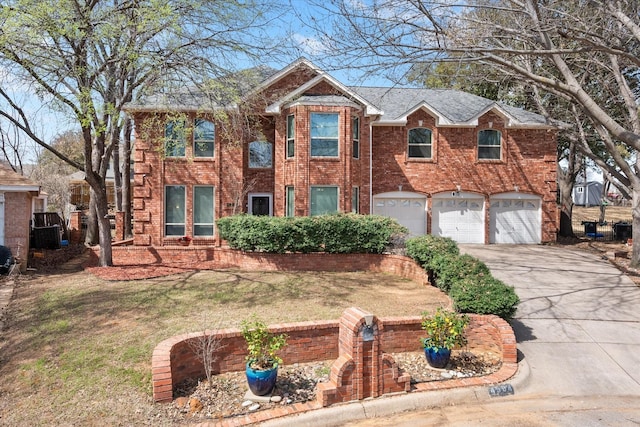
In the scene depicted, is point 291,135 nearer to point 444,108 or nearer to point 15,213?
point 444,108

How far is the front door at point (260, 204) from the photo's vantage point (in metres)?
18.3

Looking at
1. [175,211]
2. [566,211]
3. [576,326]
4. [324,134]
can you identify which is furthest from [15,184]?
[566,211]

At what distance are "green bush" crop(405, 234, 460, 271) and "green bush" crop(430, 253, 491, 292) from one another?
35 cm

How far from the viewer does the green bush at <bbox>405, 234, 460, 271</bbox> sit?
11211 millimetres

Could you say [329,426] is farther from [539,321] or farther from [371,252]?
[371,252]

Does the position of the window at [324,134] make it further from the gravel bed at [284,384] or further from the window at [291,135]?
the gravel bed at [284,384]

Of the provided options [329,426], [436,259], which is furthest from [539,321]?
[329,426]

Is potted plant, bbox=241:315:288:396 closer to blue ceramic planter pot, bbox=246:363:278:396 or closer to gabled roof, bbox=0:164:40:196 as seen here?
blue ceramic planter pot, bbox=246:363:278:396

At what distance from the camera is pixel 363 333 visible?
19.7 ft

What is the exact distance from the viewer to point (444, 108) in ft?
67.6

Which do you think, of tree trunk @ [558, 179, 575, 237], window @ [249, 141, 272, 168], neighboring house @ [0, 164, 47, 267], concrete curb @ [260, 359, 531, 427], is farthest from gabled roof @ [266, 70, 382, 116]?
tree trunk @ [558, 179, 575, 237]

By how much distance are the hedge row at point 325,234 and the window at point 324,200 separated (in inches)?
121

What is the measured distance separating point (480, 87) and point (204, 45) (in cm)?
1807

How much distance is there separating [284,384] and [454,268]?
495 cm
